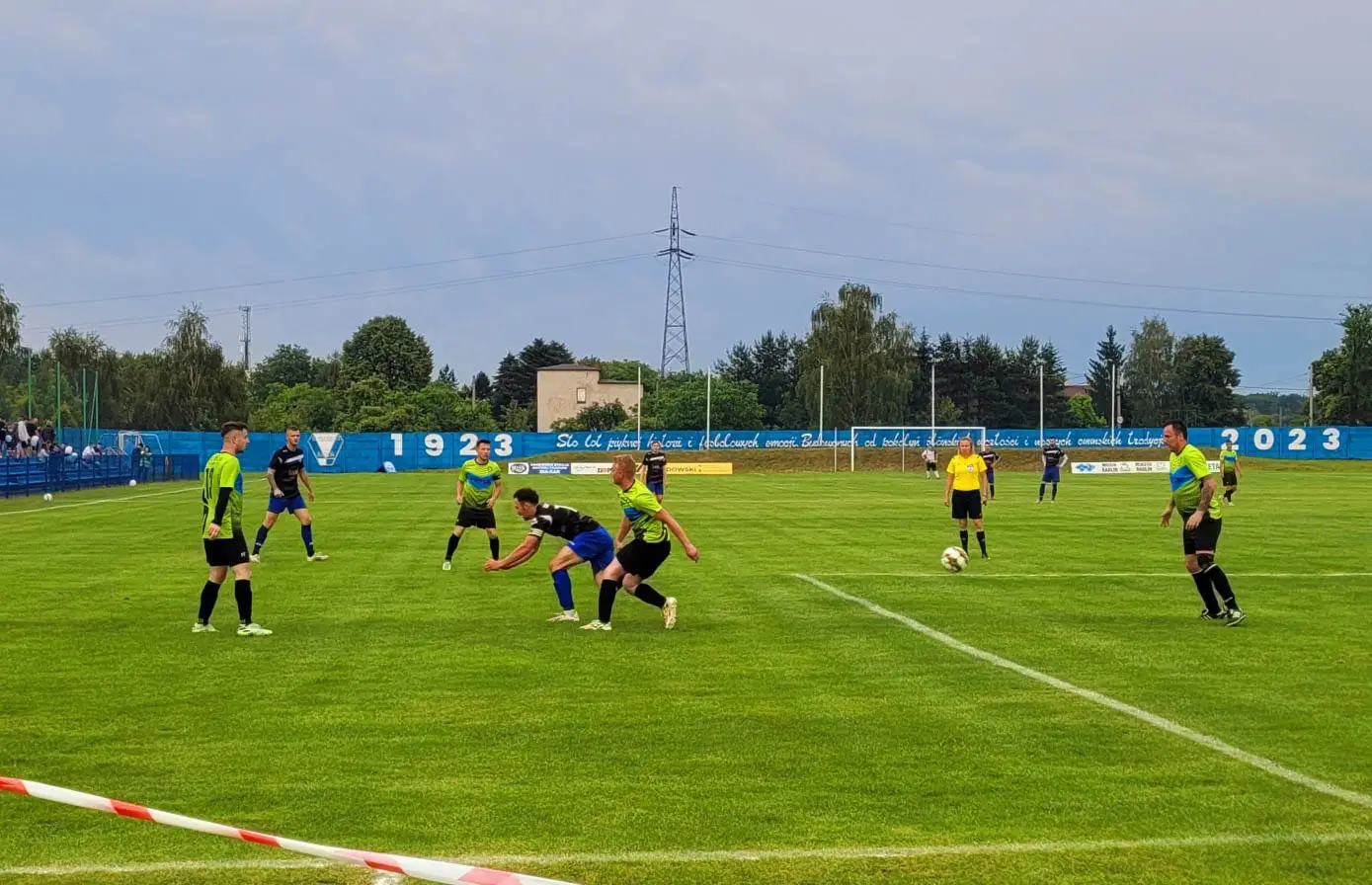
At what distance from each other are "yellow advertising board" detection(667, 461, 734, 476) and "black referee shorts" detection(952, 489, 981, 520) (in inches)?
2101

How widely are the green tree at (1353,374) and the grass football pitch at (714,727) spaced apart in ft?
317

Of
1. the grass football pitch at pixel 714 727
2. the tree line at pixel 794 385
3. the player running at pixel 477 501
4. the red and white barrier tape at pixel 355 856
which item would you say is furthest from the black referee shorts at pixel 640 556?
the tree line at pixel 794 385

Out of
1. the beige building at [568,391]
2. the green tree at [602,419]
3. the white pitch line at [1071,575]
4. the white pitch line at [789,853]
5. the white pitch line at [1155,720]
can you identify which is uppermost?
the beige building at [568,391]

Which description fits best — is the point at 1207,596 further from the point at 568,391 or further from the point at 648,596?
the point at 568,391

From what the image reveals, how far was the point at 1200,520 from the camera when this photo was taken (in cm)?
1275

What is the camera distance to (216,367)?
3706 inches

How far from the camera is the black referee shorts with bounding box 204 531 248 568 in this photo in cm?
1223

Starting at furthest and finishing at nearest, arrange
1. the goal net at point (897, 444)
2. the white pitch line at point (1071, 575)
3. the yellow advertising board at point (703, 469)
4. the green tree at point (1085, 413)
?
the green tree at point (1085, 413)
the goal net at point (897, 444)
the yellow advertising board at point (703, 469)
the white pitch line at point (1071, 575)

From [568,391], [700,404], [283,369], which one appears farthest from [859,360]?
[283,369]

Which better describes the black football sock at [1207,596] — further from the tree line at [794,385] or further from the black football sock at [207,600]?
the tree line at [794,385]

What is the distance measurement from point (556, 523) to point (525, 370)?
146692 mm

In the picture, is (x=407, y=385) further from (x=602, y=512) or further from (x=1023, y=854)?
(x=1023, y=854)

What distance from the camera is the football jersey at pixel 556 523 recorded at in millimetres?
13172

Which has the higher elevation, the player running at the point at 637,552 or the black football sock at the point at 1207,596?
the player running at the point at 637,552
